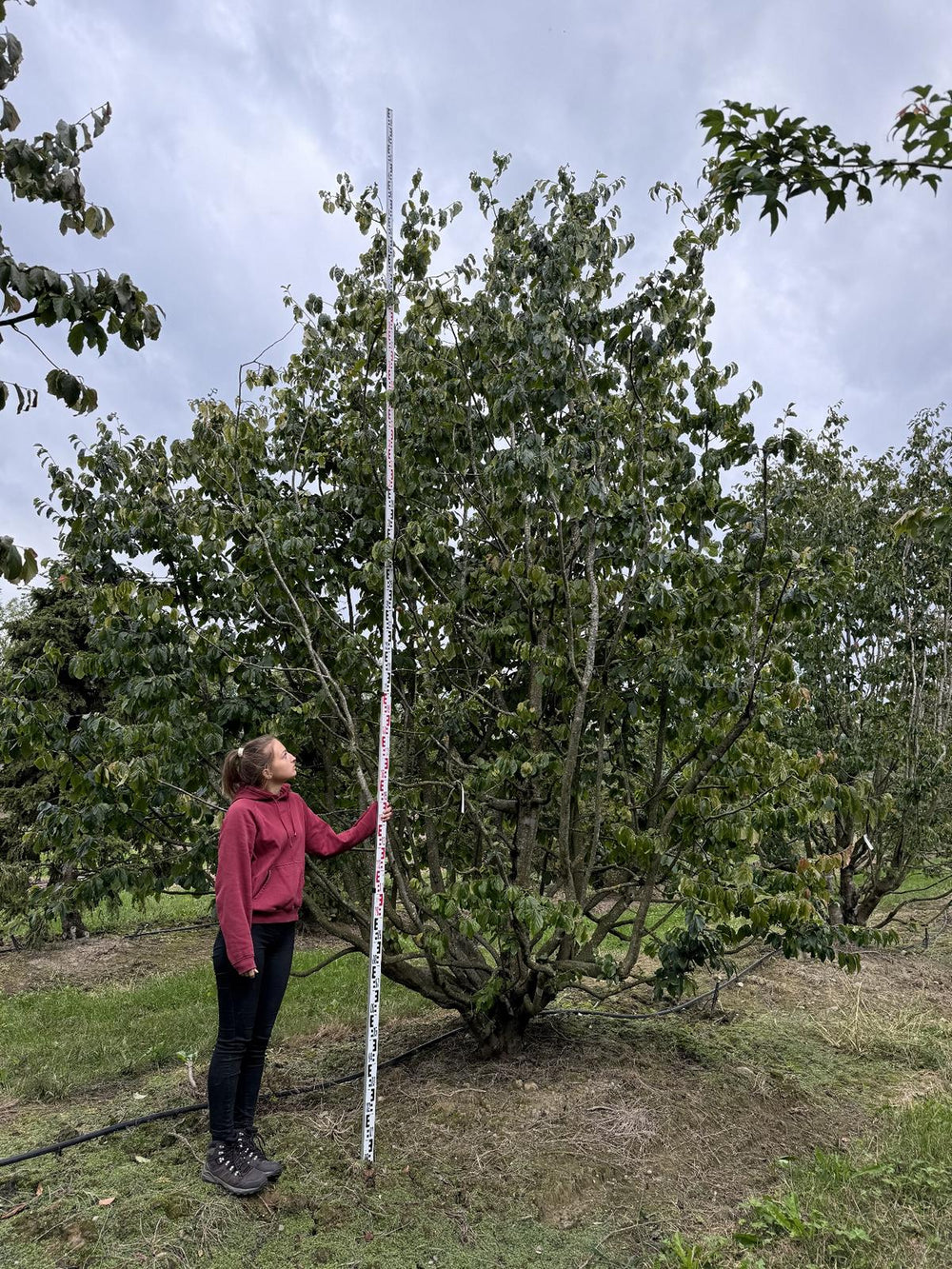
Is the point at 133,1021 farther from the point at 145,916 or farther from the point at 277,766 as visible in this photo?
the point at 145,916

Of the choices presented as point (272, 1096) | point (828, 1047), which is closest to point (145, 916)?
point (272, 1096)

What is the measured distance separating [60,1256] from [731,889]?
2.94 meters

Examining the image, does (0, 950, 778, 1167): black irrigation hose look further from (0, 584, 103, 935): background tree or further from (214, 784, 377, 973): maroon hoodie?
(0, 584, 103, 935): background tree

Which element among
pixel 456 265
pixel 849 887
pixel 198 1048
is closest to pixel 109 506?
pixel 456 265

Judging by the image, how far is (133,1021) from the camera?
648 cm

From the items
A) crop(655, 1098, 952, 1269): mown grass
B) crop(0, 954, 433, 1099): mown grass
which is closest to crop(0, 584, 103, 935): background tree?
crop(0, 954, 433, 1099): mown grass

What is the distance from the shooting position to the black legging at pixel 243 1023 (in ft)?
11.0

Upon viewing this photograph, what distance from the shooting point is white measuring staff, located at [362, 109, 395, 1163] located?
11.3 ft

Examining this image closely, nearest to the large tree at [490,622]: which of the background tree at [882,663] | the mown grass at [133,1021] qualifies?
the mown grass at [133,1021]

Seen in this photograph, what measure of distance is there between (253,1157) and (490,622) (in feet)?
8.96

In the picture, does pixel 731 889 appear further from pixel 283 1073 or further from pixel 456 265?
pixel 456 265

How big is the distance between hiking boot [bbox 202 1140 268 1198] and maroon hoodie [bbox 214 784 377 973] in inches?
29.6

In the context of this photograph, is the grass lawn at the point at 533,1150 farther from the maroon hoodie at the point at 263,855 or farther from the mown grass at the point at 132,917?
the mown grass at the point at 132,917

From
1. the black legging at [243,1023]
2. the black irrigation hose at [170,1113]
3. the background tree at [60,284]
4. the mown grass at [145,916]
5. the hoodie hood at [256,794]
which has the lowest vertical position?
the mown grass at [145,916]
